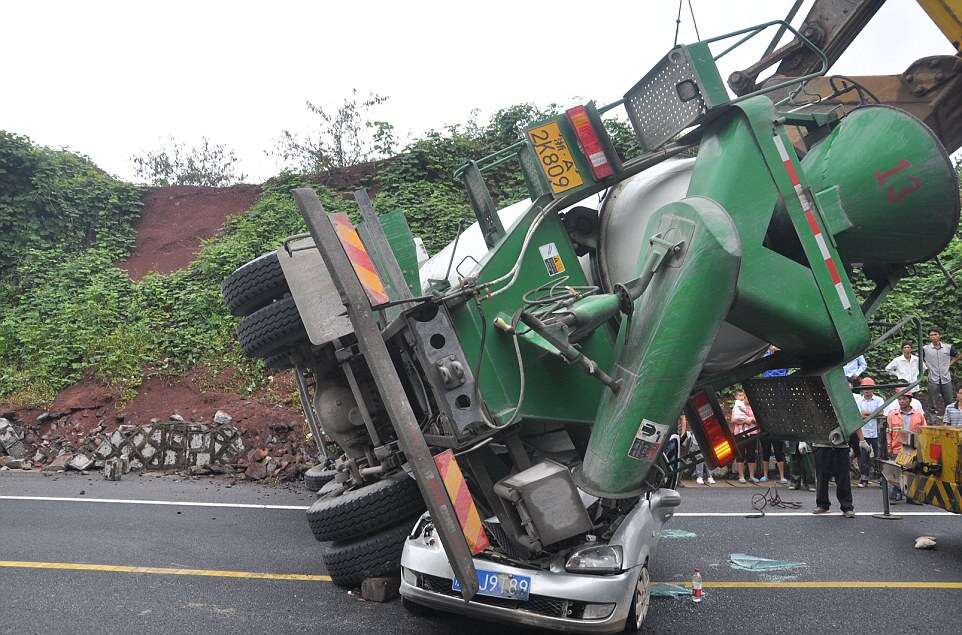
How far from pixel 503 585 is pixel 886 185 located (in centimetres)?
288

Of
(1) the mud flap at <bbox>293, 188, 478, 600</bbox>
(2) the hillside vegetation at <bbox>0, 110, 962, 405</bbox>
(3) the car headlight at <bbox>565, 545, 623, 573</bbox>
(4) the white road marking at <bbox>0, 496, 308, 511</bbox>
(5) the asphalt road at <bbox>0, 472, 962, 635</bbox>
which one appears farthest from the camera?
(2) the hillside vegetation at <bbox>0, 110, 962, 405</bbox>

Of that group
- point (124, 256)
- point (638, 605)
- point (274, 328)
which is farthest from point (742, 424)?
point (124, 256)

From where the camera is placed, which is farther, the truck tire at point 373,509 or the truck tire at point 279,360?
the truck tire at point 279,360

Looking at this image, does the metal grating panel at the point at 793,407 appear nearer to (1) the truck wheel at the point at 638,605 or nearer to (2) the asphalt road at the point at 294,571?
(2) the asphalt road at the point at 294,571

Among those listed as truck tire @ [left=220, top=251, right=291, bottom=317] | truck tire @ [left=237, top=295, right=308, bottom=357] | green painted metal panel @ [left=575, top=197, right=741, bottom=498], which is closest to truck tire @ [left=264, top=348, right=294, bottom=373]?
truck tire @ [left=237, top=295, right=308, bottom=357]

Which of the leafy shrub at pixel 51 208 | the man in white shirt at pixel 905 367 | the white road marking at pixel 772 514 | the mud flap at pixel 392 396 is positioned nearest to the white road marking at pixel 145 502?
the white road marking at pixel 772 514

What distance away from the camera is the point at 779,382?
4.44 m

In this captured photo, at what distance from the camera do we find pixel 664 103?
422 centimetres

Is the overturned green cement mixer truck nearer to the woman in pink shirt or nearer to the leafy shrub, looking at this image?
the woman in pink shirt

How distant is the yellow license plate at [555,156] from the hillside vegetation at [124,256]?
5.89 m

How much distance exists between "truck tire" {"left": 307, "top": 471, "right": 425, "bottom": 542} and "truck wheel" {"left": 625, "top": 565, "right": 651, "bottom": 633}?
1.34 metres

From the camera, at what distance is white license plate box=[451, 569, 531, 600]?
11.7 ft

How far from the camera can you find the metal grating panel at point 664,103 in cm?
405

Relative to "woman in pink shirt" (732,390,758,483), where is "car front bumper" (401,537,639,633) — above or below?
above
